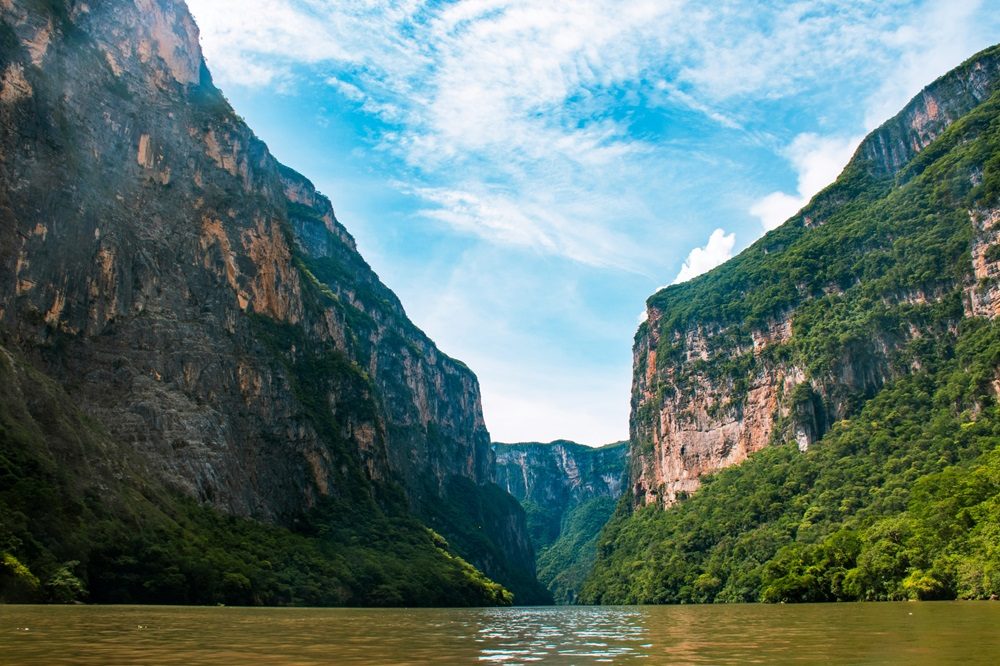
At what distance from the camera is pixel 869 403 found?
144375 millimetres

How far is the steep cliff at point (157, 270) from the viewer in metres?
87.3

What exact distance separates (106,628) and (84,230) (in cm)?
7752

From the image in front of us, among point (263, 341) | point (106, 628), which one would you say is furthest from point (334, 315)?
point (106, 628)

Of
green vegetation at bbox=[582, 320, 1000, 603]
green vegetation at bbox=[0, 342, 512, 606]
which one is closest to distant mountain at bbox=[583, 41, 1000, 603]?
green vegetation at bbox=[582, 320, 1000, 603]

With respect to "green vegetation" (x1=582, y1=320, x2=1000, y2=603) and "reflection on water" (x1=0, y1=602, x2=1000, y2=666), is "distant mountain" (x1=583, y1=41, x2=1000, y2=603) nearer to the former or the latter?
"green vegetation" (x1=582, y1=320, x2=1000, y2=603)

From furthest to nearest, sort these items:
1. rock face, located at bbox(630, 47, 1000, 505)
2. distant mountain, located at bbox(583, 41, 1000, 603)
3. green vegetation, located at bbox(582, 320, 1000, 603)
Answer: rock face, located at bbox(630, 47, 1000, 505), distant mountain, located at bbox(583, 41, 1000, 603), green vegetation, located at bbox(582, 320, 1000, 603)

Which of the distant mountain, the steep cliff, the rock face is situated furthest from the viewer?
the rock face

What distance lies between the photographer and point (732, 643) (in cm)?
2509

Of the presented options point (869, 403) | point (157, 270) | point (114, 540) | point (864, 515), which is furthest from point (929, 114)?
point (114, 540)

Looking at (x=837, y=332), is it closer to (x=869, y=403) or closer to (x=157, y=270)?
(x=869, y=403)

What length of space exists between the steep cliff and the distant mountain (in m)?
68.5

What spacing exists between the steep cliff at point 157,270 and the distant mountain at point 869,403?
6855 cm

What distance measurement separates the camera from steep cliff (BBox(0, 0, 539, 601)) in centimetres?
8731

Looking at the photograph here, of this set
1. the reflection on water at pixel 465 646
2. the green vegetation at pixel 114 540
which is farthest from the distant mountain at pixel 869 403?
the green vegetation at pixel 114 540
